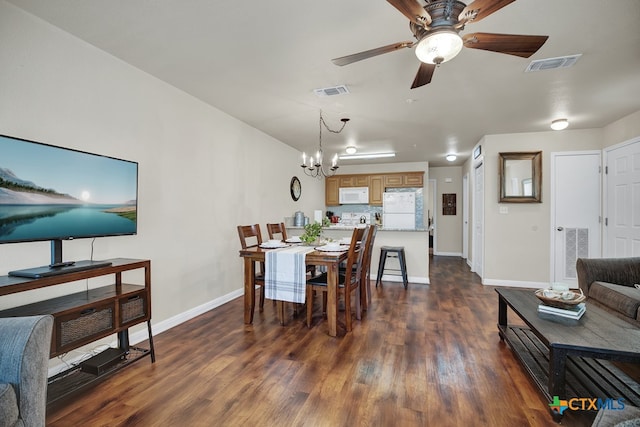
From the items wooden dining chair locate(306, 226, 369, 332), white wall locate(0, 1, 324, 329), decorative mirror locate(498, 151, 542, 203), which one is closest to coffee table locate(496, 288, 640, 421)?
wooden dining chair locate(306, 226, 369, 332)

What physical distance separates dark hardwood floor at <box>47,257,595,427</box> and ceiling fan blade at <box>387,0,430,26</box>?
217cm

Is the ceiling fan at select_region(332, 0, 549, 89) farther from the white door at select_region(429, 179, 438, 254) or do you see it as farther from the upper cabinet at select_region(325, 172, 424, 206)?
the white door at select_region(429, 179, 438, 254)

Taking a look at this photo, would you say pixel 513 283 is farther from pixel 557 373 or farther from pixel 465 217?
pixel 557 373

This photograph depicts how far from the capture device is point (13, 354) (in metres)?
1.15

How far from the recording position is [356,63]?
2572mm

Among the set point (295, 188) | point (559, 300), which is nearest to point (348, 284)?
point (559, 300)

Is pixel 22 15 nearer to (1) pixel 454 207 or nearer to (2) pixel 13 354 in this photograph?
(2) pixel 13 354

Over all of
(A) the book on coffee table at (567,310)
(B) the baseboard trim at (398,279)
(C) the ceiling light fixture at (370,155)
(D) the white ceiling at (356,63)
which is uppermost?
(D) the white ceiling at (356,63)

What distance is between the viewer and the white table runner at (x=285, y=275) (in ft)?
9.61

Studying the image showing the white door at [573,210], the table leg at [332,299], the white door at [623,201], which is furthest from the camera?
the white door at [573,210]

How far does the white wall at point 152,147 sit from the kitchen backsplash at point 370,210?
3.55 m

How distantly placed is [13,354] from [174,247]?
1.97m

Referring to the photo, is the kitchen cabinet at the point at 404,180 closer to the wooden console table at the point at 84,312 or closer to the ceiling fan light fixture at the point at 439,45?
the ceiling fan light fixture at the point at 439,45

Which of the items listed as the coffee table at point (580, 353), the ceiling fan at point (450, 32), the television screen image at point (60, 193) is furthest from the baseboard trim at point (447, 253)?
the television screen image at point (60, 193)
